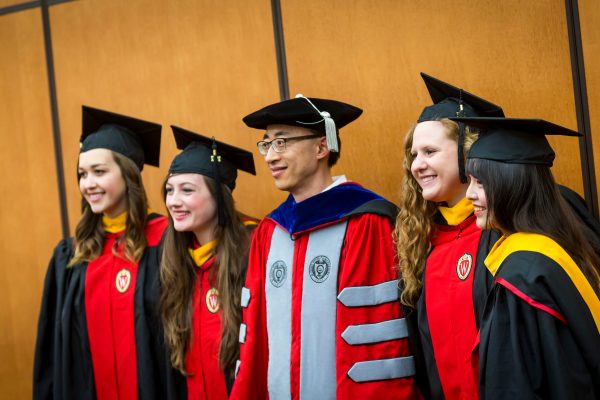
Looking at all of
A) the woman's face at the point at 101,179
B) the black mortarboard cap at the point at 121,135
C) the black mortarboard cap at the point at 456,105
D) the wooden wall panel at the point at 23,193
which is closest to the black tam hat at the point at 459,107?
the black mortarboard cap at the point at 456,105

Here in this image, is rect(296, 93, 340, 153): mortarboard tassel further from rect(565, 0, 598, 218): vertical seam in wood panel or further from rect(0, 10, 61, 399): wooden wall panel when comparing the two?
rect(0, 10, 61, 399): wooden wall panel

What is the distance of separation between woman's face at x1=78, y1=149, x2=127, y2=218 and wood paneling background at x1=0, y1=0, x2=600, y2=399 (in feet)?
2.39

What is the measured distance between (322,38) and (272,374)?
2.02m

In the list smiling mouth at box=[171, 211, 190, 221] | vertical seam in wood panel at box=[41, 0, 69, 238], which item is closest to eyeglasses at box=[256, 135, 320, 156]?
smiling mouth at box=[171, 211, 190, 221]

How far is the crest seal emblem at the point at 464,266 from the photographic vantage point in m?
2.93

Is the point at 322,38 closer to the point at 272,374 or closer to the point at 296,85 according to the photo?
the point at 296,85

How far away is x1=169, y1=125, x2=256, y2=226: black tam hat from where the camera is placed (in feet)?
12.8

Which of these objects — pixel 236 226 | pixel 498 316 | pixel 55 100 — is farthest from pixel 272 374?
pixel 55 100

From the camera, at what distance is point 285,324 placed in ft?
11.1

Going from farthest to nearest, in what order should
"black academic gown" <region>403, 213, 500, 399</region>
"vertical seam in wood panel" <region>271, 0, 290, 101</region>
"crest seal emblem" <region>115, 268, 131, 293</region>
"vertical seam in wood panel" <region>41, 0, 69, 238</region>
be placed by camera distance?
"vertical seam in wood panel" <region>41, 0, 69, 238</region>, "vertical seam in wood panel" <region>271, 0, 290, 101</region>, "crest seal emblem" <region>115, 268, 131, 293</region>, "black academic gown" <region>403, 213, 500, 399</region>

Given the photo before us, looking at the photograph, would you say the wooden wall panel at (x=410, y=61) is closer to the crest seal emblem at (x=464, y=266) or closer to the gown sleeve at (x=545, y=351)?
the crest seal emblem at (x=464, y=266)

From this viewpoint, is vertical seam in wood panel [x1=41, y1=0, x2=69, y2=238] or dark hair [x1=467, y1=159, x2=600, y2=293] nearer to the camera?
dark hair [x1=467, y1=159, x2=600, y2=293]

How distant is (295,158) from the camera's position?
11.3ft

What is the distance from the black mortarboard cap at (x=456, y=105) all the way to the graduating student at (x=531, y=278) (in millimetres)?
315
